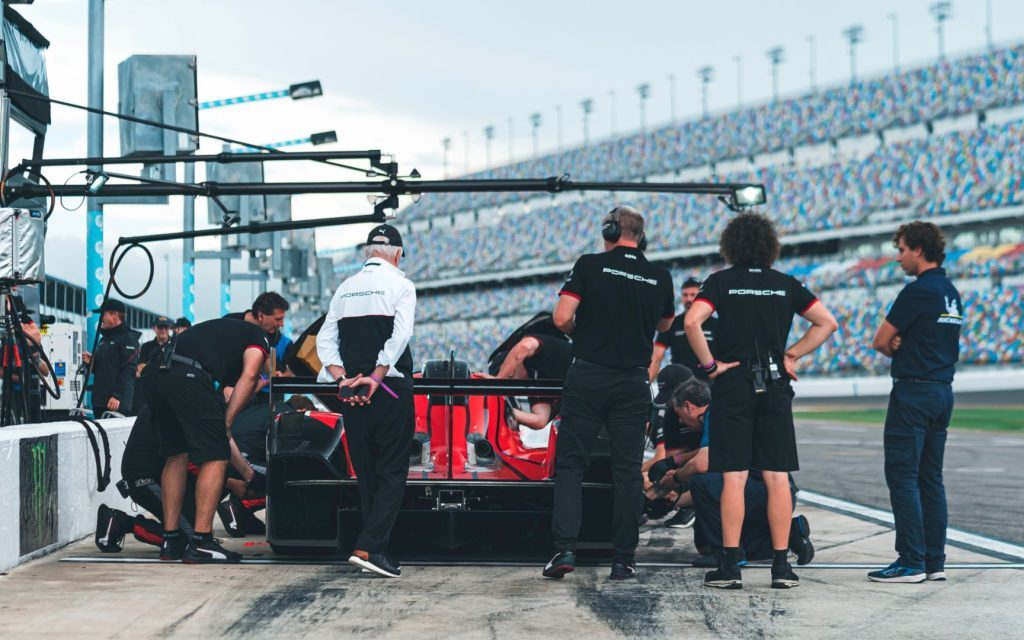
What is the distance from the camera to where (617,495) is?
6309 millimetres

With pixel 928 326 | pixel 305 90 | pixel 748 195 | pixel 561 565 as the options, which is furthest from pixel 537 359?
pixel 305 90

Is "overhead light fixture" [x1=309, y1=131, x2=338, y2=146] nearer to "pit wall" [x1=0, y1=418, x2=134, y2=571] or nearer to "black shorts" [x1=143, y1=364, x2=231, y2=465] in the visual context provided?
"pit wall" [x1=0, y1=418, x2=134, y2=571]

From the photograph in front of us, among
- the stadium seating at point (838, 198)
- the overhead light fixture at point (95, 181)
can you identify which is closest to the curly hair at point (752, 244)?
the overhead light fixture at point (95, 181)

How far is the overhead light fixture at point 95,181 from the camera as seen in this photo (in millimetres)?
12219

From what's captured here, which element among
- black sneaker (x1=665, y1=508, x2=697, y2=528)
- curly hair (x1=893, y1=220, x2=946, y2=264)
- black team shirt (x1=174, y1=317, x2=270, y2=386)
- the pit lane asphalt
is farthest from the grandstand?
black team shirt (x1=174, y1=317, x2=270, y2=386)

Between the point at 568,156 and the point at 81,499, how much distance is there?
67.6 meters

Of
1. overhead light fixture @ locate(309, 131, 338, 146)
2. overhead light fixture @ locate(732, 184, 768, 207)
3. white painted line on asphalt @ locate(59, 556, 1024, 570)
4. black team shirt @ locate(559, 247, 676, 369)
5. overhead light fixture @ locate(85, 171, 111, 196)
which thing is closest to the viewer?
black team shirt @ locate(559, 247, 676, 369)

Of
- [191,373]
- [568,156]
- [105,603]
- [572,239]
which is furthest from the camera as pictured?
[568,156]

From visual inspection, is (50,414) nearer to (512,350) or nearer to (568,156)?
(512,350)

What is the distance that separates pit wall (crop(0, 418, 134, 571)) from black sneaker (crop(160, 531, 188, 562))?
772mm

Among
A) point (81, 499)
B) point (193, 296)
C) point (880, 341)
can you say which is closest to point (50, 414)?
point (193, 296)

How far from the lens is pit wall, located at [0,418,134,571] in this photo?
21.8ft

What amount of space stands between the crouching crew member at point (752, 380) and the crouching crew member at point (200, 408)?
107 inches

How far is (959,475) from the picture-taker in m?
13.4
